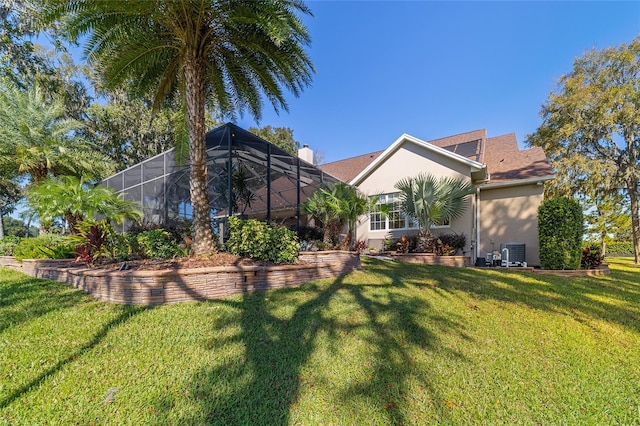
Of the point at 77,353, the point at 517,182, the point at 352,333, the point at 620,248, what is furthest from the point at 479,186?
the point at 620,248

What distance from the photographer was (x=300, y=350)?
329 cm

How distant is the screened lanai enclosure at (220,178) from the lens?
9.89m

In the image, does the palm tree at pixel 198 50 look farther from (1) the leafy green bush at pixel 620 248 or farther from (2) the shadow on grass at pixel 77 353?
(1) the leafy green bush at pixel 620 248

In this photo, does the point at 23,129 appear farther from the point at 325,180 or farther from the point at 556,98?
the point at 556,98

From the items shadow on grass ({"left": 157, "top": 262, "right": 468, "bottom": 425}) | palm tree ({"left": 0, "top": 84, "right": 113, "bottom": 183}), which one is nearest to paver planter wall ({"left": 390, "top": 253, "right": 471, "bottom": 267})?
shadow on grass ({"left": 157, "top": 262, "right": 468, "bottom": 425})

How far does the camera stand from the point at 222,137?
921cm

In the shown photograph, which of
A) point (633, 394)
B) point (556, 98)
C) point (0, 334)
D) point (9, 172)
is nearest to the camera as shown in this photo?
point (633, 394)

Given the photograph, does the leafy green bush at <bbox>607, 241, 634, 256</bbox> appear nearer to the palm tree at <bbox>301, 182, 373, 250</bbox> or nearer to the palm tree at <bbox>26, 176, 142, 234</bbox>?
the palm tree at <bbox>301, 182, 373, 250</bbox>

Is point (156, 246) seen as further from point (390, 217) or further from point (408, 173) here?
point (408, 173)

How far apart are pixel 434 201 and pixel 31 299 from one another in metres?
11.2

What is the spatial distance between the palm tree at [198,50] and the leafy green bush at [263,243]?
2.21 feet

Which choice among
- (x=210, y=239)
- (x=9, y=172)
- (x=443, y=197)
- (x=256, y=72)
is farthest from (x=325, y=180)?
(x=9, y=172)

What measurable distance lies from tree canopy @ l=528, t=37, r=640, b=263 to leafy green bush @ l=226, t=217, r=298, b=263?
18382 millimetres

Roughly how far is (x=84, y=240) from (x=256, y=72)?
19.6ft
